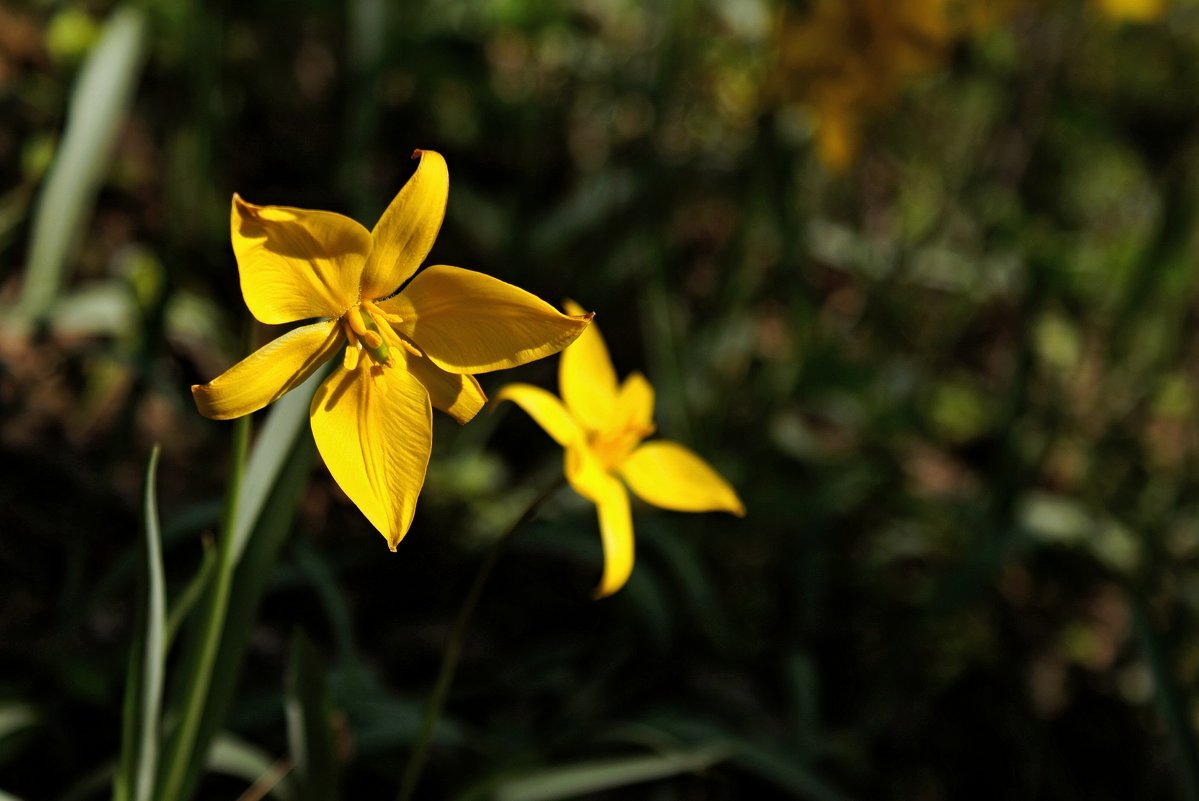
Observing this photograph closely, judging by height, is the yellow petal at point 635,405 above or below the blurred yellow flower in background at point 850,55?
below

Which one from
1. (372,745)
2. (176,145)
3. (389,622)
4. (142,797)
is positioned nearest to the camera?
(142,797)

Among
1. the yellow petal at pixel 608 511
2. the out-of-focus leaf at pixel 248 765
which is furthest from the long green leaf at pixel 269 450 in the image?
the out-of-focus leaf at pixel 248 765

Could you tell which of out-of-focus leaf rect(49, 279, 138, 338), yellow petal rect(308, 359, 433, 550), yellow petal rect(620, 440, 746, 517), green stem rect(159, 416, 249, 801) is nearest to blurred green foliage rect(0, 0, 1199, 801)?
out-of-focus leaf rect(49, 279, 138, 338)

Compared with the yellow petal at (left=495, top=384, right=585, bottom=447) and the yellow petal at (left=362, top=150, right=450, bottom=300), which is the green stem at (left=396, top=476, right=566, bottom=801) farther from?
the yellow petal at (left=362, top=150, right=450, bottom=300)

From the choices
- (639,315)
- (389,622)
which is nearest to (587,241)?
(639,315)

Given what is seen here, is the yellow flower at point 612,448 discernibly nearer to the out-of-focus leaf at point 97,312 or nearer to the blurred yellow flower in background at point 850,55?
the out-of-focus leaf at point 97,312

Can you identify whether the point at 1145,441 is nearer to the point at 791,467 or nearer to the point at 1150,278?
the point at 1150,278
